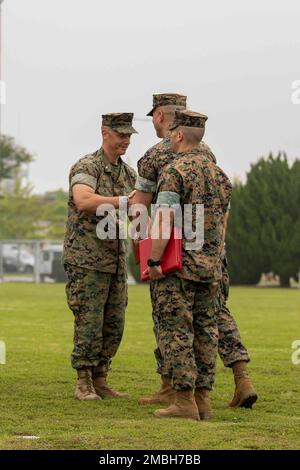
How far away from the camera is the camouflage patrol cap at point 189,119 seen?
31.2ft

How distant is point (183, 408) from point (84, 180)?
2.21 m

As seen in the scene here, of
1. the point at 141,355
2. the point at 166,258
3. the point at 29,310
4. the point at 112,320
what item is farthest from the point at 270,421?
the point at 29,310

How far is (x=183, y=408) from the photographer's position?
9.52m

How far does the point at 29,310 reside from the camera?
25062 mm

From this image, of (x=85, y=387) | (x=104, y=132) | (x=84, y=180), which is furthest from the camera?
(x=104, y=132)

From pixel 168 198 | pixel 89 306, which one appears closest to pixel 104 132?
pixel 89 306

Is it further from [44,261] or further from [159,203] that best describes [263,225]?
[159,203]

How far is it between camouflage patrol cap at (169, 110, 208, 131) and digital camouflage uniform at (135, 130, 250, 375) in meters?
0.25

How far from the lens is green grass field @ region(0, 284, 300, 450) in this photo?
823 centimetres

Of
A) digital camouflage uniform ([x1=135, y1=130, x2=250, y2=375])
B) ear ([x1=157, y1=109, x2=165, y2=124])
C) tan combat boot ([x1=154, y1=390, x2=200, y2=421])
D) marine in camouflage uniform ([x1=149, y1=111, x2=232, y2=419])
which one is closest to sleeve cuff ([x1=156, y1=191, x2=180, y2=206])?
marine in camouflage uniform ([x1=149, y1=111, x2=232, y2=419])

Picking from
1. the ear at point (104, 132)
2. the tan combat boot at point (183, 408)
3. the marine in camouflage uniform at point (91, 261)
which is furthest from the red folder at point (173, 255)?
the ear at point (104, 132)

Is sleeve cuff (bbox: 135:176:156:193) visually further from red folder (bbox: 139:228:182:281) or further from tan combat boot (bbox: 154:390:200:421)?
tan combat boot (bbox: 154:390:200:421)

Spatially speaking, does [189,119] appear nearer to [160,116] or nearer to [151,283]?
[160,116]

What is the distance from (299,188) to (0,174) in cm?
3449
